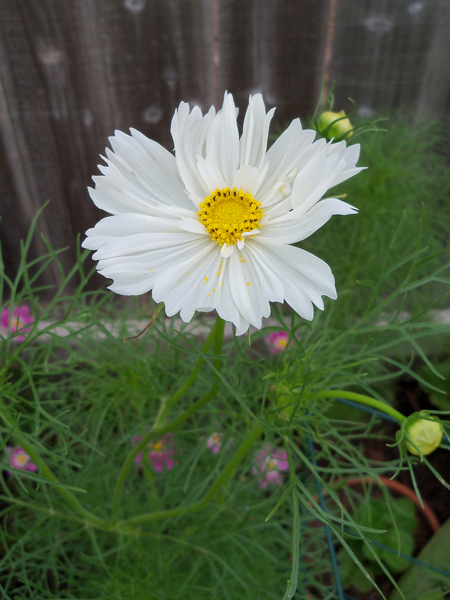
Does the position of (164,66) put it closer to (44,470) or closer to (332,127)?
(332,127)

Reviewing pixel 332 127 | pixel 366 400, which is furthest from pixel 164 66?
pixel 366 400

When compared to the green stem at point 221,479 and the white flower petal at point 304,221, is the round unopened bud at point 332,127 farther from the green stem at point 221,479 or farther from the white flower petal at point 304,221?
the green stem at point 221,479

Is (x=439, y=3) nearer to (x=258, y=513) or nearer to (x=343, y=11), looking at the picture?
(x=343, y=11)

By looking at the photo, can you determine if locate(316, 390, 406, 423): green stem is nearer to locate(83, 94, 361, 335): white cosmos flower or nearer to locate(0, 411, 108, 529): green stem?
locate(83, 94, 361, 335): white cosmos flower

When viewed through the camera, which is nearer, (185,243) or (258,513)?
(185,243)

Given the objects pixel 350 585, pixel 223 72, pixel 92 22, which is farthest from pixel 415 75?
pixel 350 585

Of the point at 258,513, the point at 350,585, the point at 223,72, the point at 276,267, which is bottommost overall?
the point at 350,585
